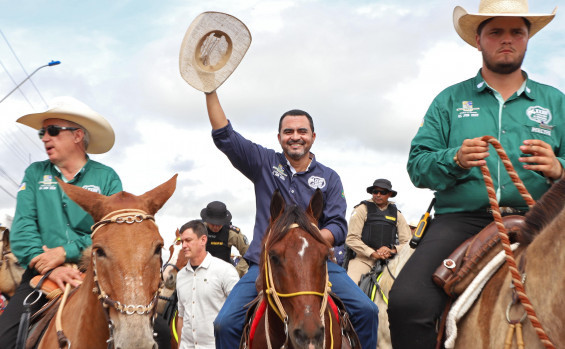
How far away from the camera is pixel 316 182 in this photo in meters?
7.01

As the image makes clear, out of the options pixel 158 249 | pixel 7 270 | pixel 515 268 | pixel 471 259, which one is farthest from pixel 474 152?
pixel 7 270

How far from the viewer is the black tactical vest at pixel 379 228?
13148 millimetres

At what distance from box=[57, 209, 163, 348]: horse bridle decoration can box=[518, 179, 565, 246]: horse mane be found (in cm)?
261

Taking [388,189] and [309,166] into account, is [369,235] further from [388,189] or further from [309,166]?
[309,166]

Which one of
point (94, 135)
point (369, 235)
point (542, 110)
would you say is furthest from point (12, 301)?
point (369, 235)

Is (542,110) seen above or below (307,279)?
above

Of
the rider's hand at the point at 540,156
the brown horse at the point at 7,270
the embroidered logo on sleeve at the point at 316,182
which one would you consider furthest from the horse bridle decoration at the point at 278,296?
the brown horse at the point at 7,270

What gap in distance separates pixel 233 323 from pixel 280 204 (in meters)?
1.34

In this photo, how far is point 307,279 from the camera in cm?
527

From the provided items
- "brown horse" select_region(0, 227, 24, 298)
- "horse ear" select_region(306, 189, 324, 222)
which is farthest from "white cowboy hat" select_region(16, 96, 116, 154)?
"brown horse" select_region(0, 227, 24, 298)

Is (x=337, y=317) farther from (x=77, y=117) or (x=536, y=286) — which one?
(x=77, y=117)

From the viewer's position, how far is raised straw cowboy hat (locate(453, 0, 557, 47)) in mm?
4766

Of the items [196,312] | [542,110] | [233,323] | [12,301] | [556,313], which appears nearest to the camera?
[556,313]

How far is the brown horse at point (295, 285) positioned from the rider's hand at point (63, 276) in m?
1.74
